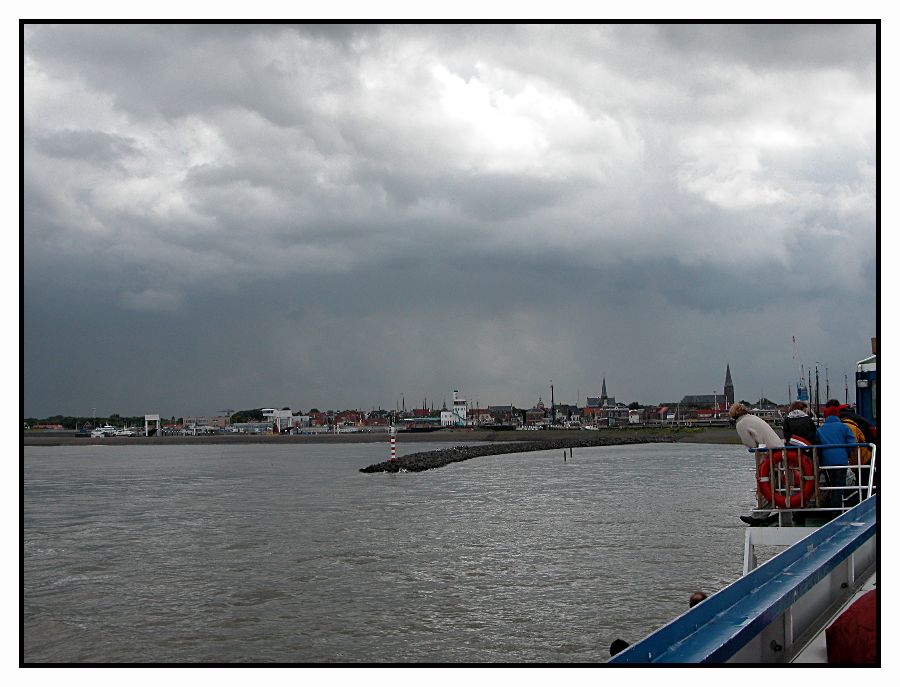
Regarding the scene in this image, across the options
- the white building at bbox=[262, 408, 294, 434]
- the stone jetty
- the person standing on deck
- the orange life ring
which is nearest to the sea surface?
the orange life ring

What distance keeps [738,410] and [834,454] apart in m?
1.06

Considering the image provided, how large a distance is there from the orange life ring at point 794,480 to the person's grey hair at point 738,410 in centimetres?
53

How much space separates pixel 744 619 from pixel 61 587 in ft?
46.2

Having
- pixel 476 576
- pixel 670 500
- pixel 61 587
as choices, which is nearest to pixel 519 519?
pixel 670 500

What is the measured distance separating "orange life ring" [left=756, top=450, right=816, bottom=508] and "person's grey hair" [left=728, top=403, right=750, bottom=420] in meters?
0.53

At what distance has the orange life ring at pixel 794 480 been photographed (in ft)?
27.4

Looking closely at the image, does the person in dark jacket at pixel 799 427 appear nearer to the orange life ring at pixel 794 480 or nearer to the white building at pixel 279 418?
the orange life ring at pixel 794 480

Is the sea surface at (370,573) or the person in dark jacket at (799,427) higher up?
the person in dark jacket at (799,427)

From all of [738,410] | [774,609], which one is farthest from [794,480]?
[774,609]

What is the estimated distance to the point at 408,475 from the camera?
44188mm

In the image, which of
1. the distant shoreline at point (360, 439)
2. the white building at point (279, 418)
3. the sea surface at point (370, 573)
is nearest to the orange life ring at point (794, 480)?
the sea surface at point (370, 573)

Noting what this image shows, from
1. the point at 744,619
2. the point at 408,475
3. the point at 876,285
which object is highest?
the point at 876,285

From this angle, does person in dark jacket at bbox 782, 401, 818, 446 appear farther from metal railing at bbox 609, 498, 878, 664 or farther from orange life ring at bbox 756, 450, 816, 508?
metal railing at bbox 609, 498, 878, 664

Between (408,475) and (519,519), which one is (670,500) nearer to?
(519,519)
